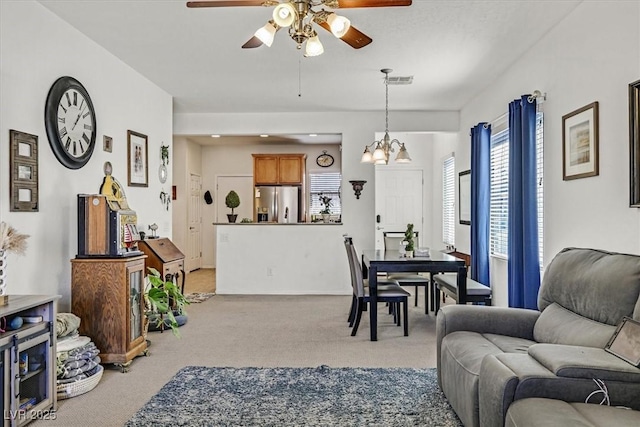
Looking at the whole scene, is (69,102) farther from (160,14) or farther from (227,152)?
(227,152)

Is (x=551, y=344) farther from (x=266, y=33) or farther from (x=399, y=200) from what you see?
(x=399, y=200)

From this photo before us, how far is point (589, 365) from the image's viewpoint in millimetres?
1871

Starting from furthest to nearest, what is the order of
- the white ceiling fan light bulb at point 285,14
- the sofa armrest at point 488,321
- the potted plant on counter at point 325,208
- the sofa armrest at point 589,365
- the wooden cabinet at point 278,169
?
the wooden cabinet at point 278,169
the potted plant on counter at point 325,208
the sofa armrest at point 488,321
the white ceiling fan light bulb at point 285,14
the sofa armrest at point 589,365

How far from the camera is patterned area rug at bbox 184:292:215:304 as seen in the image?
21.3 feet

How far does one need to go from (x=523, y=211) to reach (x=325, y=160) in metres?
6.06

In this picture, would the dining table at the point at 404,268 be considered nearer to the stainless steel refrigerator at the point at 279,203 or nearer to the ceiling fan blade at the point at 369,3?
the ceiling fan blade at the point at 369,3

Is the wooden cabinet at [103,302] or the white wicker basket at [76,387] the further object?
the wooden cabinet at [103,302]

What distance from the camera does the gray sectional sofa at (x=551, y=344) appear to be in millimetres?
1859

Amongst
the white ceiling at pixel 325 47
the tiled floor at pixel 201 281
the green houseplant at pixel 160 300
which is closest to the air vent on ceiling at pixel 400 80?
the white ceiling at pixel 325 47

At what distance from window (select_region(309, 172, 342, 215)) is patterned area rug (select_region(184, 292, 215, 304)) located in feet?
11.2

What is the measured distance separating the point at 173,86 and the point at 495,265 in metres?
4.21

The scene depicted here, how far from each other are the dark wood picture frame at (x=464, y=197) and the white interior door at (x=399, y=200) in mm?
2173

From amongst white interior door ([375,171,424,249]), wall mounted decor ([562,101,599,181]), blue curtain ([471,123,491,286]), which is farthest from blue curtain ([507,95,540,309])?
white interior door ([375,171,424,249])

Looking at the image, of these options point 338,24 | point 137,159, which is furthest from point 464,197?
point 338,24
